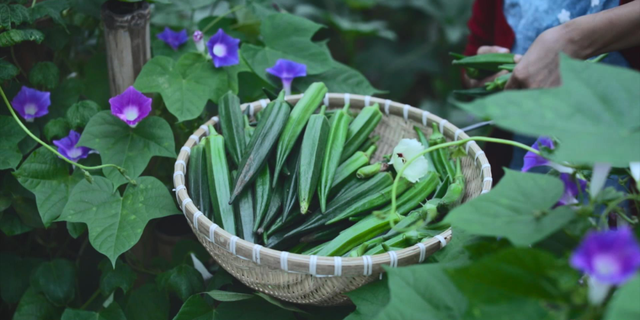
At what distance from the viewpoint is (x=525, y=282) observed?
24.0 inches

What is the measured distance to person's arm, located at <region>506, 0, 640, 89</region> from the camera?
1278 millimetres

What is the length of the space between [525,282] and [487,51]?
121 centimetres

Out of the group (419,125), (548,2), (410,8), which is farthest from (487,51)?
(410,8)

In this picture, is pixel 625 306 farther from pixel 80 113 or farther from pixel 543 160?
pixel 80 113

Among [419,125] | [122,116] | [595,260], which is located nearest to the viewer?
[595,260]

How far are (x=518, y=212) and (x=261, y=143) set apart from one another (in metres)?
0.75

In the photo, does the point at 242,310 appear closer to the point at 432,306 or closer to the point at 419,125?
the point at 432,306

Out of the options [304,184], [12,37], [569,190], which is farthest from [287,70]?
[569,190]

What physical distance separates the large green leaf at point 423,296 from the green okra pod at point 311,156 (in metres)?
0.46

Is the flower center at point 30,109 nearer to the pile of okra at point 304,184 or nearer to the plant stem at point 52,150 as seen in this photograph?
the plant stem at point 52,150

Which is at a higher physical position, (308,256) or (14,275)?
(308,256)

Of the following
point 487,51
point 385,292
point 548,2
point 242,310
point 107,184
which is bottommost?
point 242,310

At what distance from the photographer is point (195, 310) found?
129cm

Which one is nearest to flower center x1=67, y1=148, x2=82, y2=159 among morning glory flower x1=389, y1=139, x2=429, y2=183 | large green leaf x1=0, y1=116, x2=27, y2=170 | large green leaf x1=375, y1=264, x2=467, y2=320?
large green leaf x1=0, y1=116, x2=27, y2=170
